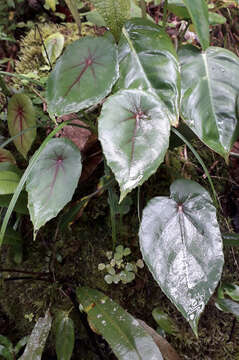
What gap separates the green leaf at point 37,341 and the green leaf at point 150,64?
66 centimetres

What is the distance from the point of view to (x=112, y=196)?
89 cm

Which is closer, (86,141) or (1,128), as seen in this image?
(86,141)

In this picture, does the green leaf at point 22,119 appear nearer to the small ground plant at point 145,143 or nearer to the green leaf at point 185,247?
the small ground plant at point 145,143

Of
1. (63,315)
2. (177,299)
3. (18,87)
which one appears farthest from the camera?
(18,87)

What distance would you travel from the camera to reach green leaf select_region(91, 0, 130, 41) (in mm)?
678

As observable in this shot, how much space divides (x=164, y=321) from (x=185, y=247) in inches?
12.5

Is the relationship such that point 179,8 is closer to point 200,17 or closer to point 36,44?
point 200,17

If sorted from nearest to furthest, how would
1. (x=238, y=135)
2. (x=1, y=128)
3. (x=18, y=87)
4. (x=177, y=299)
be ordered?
(x=177, y=299), (x=238, y=135), (x=1, y=128), (x=18, y=87)

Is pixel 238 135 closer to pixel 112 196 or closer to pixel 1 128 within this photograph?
pixel 112 196

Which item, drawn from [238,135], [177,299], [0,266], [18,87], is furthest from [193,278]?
[18,87]

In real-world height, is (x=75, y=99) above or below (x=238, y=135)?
above

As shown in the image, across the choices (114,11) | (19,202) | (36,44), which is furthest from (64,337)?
(36,44)

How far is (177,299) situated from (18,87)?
46.5 inches

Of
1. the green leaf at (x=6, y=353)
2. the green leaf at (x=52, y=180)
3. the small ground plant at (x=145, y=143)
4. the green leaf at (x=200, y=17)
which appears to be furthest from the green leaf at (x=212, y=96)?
the green leaf at (x=6, y=353)
